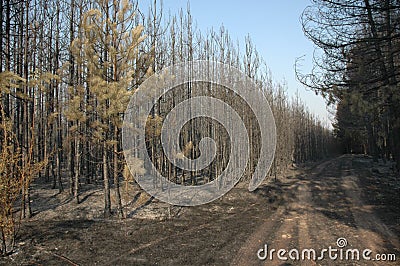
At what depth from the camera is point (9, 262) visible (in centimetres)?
545

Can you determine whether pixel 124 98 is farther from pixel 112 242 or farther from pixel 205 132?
pixel 205 132

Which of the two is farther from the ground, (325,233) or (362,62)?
(362,62)

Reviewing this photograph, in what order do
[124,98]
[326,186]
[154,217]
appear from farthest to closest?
[326,186] → [154,217] → [124,98]

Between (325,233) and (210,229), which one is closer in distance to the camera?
(325,233)

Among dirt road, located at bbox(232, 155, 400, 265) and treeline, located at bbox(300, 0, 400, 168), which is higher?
treeline, located at bbox(300, 0, 400, 168)

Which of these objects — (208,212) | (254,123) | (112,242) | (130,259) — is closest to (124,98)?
(112,242)

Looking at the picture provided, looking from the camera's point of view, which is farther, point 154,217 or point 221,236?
point 154,217

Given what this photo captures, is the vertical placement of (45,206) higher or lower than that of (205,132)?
lower

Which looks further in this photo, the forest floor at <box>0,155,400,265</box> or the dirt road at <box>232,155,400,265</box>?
the forest floor at <box>0,155,400,265</box>

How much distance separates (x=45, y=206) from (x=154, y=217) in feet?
10.6

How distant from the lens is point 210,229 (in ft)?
25.4

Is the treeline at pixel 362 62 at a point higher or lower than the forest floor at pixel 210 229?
higher

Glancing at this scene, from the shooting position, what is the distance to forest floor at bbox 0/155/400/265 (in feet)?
→ 18.6

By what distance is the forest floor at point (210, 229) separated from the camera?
568 cm
